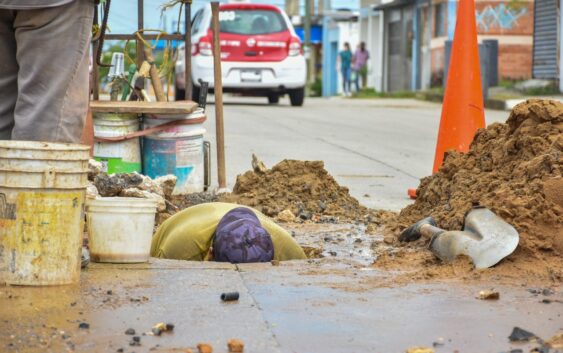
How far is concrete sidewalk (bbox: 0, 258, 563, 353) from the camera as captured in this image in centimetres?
363

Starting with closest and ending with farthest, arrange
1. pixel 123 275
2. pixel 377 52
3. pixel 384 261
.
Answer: pixel 123 275, pixel 384 261, pixel 377 52

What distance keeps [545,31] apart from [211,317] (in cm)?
2729

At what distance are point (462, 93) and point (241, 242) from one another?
3428mm

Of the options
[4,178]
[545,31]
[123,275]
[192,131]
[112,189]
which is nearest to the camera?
[4,178]

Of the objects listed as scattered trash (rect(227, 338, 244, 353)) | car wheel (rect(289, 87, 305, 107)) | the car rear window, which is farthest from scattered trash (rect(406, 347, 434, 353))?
car wheel (rect(289, 87, 305, 107))

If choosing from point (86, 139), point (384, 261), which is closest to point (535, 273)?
point (384, 261)

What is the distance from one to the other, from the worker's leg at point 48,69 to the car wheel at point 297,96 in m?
17.9

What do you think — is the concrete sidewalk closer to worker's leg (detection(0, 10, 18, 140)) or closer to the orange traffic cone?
worker's leg (detection(0, 10, 18, 140))

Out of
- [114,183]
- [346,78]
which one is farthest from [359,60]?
[114,183]

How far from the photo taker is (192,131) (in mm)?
7746

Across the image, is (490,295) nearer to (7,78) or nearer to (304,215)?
(7,78)

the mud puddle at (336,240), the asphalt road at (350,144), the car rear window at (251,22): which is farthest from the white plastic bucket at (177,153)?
the car rear window at (251,22)

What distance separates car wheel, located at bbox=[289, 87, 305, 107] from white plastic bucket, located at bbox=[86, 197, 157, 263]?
702 inches

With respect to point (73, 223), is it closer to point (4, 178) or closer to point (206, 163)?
point (4, 178)
